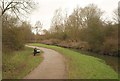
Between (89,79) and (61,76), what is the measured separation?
1.96 m

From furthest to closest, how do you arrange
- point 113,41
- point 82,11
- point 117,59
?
1. point 82,11
2. point 117,59
3. point 113,41

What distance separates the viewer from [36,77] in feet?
53.0

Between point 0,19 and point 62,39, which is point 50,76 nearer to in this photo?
point 0,19

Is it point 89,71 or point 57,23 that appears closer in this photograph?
point 89,71

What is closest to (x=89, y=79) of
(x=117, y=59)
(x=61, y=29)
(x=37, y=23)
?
(x=117, y=59)

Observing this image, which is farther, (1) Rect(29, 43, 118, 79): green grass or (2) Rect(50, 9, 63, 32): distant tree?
(2) Rect(50, 9, 63, 32): distant tree

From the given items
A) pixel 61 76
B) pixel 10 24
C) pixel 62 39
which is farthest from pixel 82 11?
pixel 61 76

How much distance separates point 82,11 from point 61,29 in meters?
11.9

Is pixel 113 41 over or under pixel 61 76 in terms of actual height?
over

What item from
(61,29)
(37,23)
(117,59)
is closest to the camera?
Result: (117,59)

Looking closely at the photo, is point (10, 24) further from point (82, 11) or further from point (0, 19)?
point (82, 11)

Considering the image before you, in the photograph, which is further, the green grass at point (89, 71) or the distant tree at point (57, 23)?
the distant tree at point (57, 23)

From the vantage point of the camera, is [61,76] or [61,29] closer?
[61,76]

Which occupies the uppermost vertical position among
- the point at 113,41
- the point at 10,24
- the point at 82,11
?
the point at 82,11
